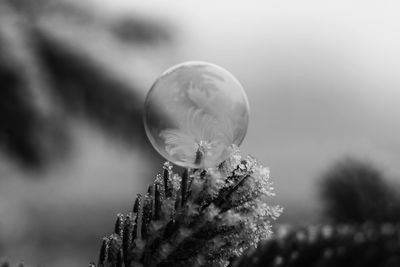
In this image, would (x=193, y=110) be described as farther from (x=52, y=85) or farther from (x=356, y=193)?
(x=52, y=85)

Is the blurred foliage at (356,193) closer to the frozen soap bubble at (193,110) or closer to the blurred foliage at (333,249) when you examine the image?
the frozen soap bubble at (193,110)

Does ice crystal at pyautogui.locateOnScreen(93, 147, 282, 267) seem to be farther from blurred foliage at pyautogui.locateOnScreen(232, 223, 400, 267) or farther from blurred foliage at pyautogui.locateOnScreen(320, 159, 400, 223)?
blurred foliage at pyautogui.locateOnScreen(320, 159, 400, 223)

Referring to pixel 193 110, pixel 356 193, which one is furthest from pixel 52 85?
pixel 193 110

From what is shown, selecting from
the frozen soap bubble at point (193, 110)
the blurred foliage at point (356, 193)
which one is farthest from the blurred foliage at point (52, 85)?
the frozen soap bubble at point (193, 110)

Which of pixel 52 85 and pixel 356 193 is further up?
pixel 52 85

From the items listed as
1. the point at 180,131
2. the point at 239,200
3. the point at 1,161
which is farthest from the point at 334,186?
the point at 1,161

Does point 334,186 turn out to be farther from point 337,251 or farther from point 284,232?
point 337,251

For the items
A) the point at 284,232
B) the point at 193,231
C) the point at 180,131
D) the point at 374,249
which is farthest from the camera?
the point at 180,131
